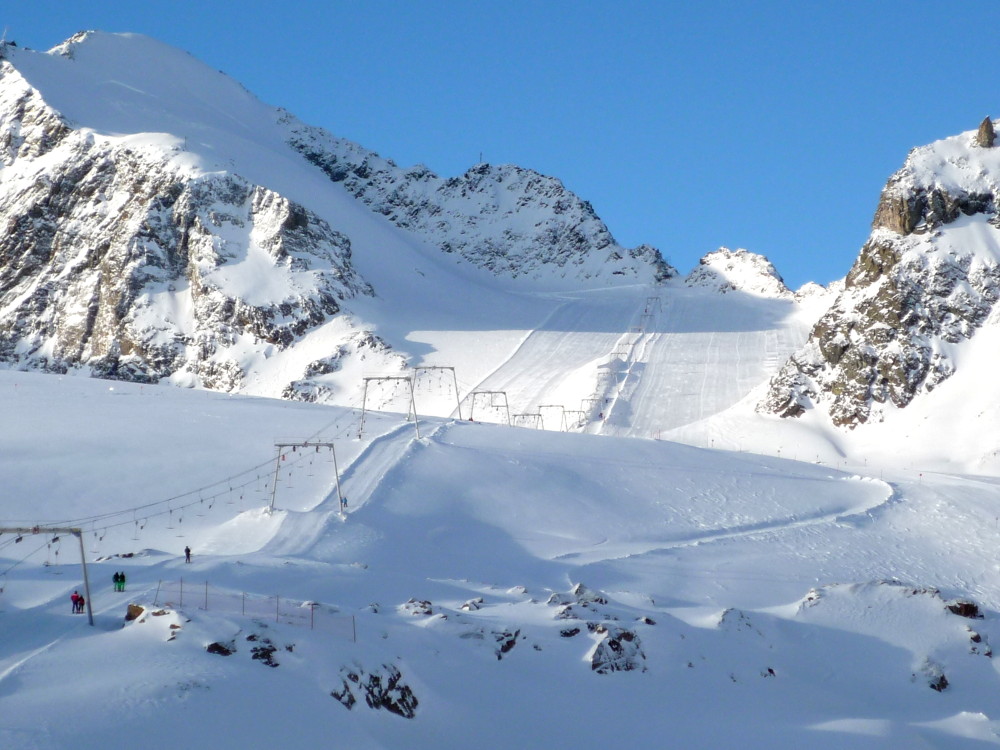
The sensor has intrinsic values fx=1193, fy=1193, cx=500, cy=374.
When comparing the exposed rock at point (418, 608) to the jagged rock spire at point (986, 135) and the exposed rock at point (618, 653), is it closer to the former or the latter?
the exposed rock at point (618, 653)

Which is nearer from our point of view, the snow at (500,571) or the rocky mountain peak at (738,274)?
the snow at (500,571)

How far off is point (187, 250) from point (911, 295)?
75.1 metres

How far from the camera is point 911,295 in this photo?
93500 millimetres

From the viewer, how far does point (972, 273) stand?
3674 inches

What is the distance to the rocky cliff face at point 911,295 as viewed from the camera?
298ft

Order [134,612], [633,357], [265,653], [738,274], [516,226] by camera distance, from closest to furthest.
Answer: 1. [265,653]
2. [134,612]
3. [633,357]
4. [738,274]
5. [516,226]

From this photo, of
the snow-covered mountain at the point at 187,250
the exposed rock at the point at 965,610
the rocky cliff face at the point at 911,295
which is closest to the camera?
the exposed rock at the point at 965,610

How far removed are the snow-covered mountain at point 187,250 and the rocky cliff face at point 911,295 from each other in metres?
38.2

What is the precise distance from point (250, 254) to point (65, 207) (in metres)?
25.9

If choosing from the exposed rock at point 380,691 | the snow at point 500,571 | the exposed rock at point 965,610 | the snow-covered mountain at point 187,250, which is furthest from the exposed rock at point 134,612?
the snow-covered mountain at point 187,250

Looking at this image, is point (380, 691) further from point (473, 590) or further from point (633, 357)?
point (633, 357)

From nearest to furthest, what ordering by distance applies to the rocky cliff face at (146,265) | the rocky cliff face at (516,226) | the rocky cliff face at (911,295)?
the rocky cliff face at (911,295) → the rocky cliff face at (146,265) → the rocky cliff face at (516,226)

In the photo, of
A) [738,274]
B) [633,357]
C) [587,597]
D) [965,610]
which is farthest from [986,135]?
[587,597]

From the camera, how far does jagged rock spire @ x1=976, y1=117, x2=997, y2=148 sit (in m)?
100
